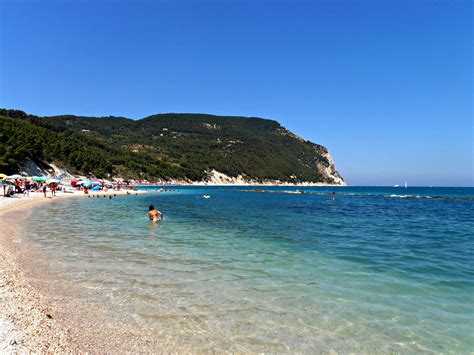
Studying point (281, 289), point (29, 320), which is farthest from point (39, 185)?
point (281, 289)

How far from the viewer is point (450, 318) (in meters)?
6.91

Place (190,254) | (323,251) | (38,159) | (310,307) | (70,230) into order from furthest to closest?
(38,159) → (70,230) → (323,251) → (190,254) → (310,307)

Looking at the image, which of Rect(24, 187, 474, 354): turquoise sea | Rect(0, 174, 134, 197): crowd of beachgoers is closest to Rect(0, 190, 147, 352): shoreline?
Rect(24, 187, 474, 354): turquoise sea

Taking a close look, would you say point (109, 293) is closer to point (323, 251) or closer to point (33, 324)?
point (33, 324)

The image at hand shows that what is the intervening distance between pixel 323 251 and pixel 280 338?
8.59m

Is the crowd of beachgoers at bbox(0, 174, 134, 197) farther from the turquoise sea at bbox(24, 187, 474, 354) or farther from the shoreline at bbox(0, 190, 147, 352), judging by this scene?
the shoreline at bbox(0, 190, 147, 352)

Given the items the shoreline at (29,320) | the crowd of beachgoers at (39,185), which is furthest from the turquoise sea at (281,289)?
the crowd of beachgoers at (39,185)

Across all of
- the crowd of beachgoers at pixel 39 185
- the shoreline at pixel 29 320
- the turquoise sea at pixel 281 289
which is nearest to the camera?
the shoreline at pixel 29 320

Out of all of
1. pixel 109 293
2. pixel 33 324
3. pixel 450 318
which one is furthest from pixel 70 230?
pixel 450 318

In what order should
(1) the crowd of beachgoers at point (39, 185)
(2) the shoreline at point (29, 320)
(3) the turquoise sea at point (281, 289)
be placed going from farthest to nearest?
(1) the crowd of beachgoers at point (39, 185) < (3) the turquoise sea at point (281, 289) < (2) the shoreline at point (29, 320)

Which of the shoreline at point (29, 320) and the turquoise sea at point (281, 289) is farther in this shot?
the turquoise sea at point (281, 289)

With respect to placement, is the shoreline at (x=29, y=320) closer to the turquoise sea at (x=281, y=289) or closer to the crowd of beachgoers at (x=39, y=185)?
the turquoise sea at (x=281, y=289)

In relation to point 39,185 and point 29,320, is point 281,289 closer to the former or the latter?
point 29,320

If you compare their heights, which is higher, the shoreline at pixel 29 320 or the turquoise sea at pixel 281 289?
the shoreline at pixel 29 320
